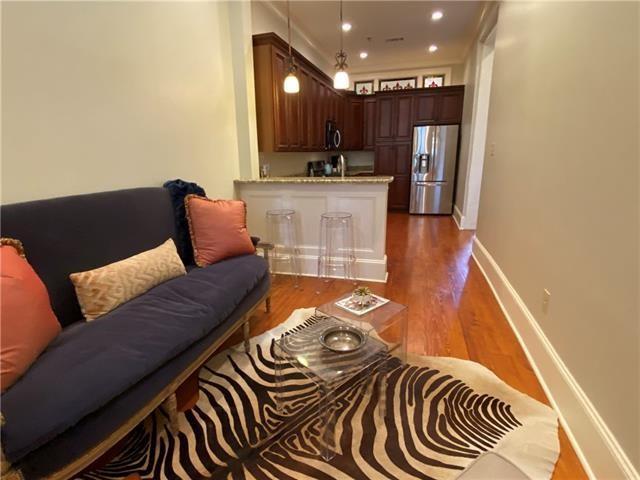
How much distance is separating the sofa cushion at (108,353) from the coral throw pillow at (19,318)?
4 cm

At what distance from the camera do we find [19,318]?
1.05m

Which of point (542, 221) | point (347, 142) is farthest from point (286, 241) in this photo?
point (347, 142)

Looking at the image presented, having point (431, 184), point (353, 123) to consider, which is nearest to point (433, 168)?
point (431, 184)

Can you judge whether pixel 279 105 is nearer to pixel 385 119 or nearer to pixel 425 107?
pixel 385 119

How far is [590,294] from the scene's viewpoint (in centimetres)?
132

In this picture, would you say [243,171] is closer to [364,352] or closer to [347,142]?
[364,352]

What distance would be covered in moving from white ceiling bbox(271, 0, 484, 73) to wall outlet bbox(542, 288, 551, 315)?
11.6ft

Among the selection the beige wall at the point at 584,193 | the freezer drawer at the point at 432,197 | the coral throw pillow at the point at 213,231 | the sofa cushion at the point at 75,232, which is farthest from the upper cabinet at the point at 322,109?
the beige wall at the point at 584,193

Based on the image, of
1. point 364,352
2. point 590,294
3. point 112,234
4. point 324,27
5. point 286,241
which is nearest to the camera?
point 590,294

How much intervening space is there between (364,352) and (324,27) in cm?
445

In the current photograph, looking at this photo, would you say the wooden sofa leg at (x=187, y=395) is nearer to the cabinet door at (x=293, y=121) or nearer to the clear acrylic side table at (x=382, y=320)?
the clear acrylic side table at (x=382, y=320)

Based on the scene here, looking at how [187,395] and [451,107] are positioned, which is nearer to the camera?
[187,395]

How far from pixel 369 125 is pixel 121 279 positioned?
5.57 m

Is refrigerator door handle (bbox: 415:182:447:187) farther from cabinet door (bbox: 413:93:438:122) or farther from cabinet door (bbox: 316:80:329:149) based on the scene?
cabinet door (bbox: 316:80:329:149)
